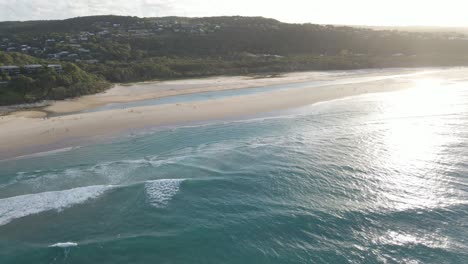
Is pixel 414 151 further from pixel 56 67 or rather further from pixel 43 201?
pixel 56 67

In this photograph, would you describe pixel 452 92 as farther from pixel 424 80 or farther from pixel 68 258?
pixel 68 258

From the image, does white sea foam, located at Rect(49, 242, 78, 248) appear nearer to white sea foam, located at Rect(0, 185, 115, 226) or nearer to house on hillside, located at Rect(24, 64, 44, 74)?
white sea foam, located at Rect(0, 185, 115, 226)

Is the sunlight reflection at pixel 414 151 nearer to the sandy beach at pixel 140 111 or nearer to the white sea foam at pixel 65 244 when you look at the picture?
the sandy beach at pixel 140 111

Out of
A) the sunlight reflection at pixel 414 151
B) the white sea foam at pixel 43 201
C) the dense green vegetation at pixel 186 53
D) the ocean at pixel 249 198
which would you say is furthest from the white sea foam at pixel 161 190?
the dense green vegetation at pixel 186 53

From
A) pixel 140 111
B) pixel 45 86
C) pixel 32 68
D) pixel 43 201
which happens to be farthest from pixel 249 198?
pixel 32 68

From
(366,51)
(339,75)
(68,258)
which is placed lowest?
(68,258)

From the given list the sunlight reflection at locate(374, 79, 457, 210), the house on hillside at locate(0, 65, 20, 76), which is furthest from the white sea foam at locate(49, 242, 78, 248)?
the house on hillside at locate(0, 65, 20, 76)

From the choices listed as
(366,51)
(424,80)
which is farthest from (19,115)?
(366,51)
